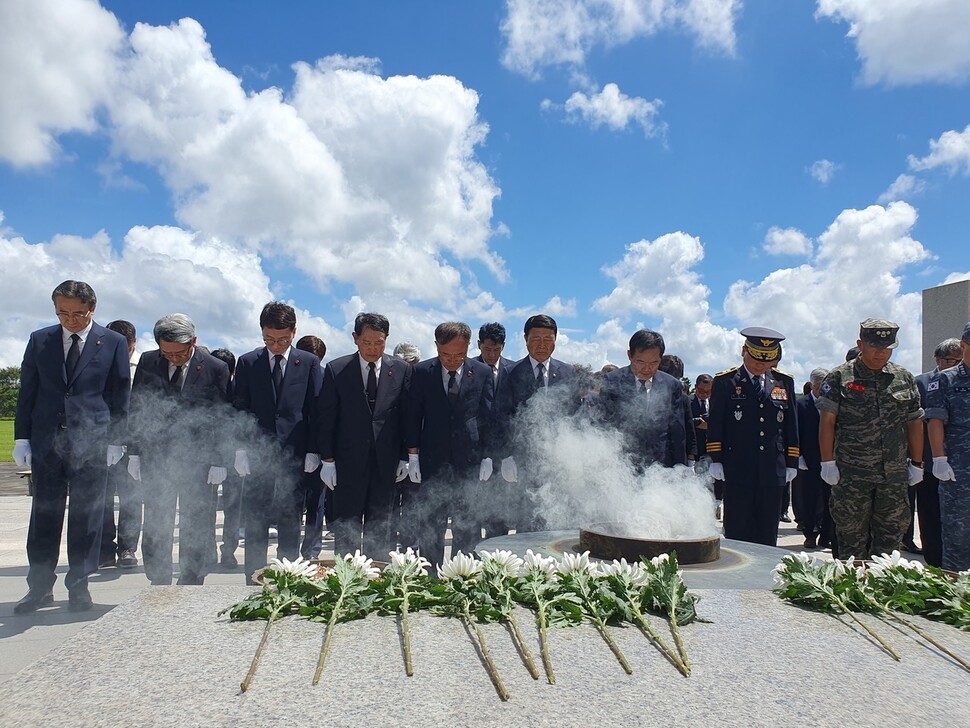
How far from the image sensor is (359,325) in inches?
226

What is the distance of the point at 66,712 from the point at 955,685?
2906 mm

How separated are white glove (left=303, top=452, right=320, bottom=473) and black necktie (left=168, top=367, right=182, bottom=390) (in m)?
1.23

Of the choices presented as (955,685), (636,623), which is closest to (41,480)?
(636,623)

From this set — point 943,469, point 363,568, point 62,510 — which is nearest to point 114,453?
point 62,510

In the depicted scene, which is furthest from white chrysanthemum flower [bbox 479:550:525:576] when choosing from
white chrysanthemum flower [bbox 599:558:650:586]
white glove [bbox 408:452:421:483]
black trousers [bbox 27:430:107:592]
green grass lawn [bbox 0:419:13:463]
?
green grass lawn [bbox 0:419:13:463]

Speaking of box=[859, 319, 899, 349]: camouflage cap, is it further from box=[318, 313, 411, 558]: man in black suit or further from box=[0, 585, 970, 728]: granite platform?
box=[318, 313, 411, 558]: man in black suit

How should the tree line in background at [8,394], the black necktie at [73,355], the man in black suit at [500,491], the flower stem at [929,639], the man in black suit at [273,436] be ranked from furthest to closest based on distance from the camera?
the tree line in background at [8,394], the man in black suit at [500,491], the man in black suit at [273,436], the black necktie at [73,355], the flower stem at [929,639]

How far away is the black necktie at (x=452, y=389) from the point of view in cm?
582

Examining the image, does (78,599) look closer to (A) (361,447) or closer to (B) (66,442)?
(B) (66,442)

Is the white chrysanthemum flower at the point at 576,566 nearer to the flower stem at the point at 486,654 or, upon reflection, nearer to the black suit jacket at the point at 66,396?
the flower stem at the point at 486,654

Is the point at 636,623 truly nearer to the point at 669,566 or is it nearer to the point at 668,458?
the point at 669,566

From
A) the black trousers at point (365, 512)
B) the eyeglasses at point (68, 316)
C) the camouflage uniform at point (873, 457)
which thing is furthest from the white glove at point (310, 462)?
the camouflage uniform at point (873, 457)

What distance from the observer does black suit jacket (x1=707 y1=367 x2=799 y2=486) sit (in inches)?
226

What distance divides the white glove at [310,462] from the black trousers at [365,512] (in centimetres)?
24
